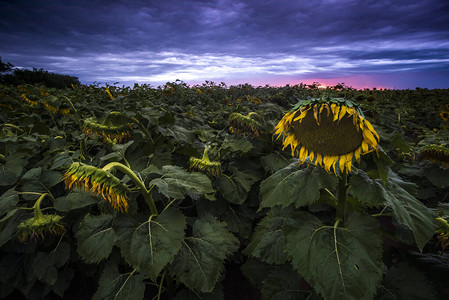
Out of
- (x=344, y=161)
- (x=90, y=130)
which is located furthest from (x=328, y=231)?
(x=90, y=130)

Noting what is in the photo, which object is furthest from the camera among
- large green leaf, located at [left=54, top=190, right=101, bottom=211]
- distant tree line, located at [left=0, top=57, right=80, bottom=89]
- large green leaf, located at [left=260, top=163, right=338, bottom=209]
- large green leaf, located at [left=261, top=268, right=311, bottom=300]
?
distant tree line, located at [left=0, top=57, right=80, bottom=89]

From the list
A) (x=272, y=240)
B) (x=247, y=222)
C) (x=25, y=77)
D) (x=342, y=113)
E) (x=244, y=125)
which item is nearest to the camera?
(x=342, y=113)

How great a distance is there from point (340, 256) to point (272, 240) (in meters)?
0.54

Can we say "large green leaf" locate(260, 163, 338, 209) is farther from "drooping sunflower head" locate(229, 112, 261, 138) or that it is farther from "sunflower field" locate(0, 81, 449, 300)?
"drooping sunflower head" locate(229, 112, 261, 138)

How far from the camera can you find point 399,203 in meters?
1.21

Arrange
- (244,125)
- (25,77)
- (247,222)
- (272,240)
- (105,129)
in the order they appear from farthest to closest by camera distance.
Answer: (25,77), (244,125), (247,222), (105,129), (272,240)

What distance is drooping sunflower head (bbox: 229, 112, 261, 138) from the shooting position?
2.59m

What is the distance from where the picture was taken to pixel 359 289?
3.54ft

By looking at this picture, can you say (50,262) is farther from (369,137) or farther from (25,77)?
(25,77)

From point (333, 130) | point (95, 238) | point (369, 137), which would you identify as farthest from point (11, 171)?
point (369, 137)

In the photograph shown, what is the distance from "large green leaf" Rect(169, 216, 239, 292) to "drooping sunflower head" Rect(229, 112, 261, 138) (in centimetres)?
127

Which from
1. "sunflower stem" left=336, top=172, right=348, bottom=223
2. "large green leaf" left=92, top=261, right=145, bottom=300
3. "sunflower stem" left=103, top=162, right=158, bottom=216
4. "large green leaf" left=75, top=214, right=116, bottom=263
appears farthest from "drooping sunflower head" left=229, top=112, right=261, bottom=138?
"large green leaf" left=92, top=261, right=145, bottom=300

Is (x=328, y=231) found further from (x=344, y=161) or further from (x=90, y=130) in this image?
(x=90, y=130)

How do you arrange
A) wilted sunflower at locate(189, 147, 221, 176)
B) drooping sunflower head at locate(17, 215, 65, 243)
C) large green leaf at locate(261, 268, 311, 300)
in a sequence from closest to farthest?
1. drooping sunflower head at locate(17, 215, 65, 243)
2. large green leaf at locate(261, 268, 311, 300)
3. wilted sunflower at locate(189, 147, 221, 176)
